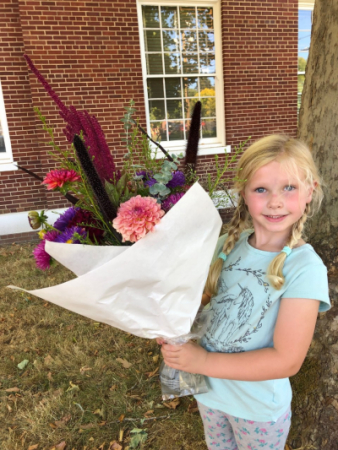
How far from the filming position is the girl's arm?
3.59 feet

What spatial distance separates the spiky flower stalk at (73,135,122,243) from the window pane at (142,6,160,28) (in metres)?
6.17

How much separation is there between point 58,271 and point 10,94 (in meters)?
3.21

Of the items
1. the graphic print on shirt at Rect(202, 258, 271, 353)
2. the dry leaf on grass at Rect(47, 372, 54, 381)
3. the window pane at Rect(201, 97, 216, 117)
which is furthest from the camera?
the window pane at Rect(201, 97, 216, 117)

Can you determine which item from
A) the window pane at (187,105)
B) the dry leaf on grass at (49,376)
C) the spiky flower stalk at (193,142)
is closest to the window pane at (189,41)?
the window pane at (187,105)

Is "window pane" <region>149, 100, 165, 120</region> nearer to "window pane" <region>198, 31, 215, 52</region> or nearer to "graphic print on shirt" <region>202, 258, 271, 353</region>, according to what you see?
"window pane" <region>198, 31, 215, 52</region>

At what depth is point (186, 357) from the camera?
1.19 metres

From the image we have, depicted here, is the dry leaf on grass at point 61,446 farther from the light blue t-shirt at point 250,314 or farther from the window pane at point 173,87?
the window pane at point 173,87

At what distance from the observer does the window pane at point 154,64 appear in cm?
617

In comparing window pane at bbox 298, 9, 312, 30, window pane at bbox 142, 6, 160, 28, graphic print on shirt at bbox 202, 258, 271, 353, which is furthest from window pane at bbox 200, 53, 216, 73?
graphic print on shirt at bbox 202, 258, 271, 353

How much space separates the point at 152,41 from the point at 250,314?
241 inches

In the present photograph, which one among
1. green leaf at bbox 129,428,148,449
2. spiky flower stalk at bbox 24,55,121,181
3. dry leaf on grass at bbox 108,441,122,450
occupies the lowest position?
Result: dry leaf on grass at bbox 108,441,122,450

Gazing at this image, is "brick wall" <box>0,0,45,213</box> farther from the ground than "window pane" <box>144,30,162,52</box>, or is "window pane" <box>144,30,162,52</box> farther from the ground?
"window pane" <box>144,30,162,52</box>

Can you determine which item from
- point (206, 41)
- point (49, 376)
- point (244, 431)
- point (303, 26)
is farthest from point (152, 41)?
point (244, 431)

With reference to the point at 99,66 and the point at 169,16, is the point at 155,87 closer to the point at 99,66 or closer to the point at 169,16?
the point at 99,66
